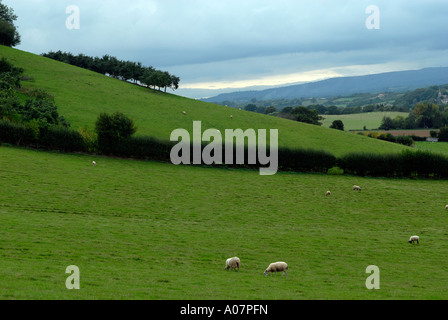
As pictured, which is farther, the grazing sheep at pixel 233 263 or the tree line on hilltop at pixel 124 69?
the tree line on hilltop at pixel 124 69

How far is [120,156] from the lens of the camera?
7412cm

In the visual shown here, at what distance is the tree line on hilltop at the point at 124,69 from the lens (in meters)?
122

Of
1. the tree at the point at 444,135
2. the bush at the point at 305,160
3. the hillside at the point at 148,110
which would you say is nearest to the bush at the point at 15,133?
the hillside at the point at 148,110

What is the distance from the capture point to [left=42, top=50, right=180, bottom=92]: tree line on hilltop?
121562 mm

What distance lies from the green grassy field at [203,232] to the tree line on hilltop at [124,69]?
56.1m

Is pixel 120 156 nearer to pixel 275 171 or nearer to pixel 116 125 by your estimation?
pixel 116 125

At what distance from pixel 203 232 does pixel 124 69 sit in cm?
10785

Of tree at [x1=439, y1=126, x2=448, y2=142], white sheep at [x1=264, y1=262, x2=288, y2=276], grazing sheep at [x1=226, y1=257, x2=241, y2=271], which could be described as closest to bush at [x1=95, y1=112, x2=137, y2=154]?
grazing sheep at [x1=226, y1=257, x2=241, y2=271]

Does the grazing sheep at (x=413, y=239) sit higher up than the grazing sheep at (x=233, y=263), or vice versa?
the grazing sheep at (x=233, y=263)

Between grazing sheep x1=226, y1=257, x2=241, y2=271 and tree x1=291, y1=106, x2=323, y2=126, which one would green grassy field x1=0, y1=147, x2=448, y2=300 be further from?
tree x1=291, y1=106, x2=323, y2=126

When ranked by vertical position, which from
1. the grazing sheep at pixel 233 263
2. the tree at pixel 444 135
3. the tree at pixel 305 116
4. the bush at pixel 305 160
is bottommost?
the grazing sheep at pixel 233 263

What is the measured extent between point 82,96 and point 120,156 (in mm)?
33786

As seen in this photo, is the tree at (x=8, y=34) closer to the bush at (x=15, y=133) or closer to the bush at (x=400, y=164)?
the bush at (x=15, y=133)

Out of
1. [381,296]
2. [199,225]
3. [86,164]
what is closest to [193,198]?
[199,225]
